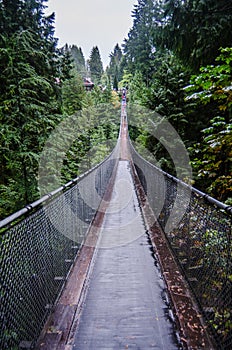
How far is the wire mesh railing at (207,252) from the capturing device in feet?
5.16

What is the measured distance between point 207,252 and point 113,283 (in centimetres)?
107

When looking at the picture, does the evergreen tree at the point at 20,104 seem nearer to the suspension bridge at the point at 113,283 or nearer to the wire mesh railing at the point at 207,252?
the suspension bridge at the point at 113,283

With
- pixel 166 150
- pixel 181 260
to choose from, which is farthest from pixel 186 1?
pixel 181 260

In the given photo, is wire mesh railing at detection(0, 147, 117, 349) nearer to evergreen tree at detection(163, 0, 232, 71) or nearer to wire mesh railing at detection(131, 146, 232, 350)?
wire mesh railing at detection(131, 146, 232, 350)

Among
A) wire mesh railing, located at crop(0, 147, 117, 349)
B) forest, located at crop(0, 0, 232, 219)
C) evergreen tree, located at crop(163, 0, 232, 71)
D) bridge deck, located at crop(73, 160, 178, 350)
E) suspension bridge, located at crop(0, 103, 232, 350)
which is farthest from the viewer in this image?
evergreen tree, located at crop(163, 0, 232, 71)

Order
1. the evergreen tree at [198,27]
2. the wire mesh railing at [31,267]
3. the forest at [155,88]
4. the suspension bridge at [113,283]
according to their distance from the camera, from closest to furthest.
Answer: the wire mesh railing at [31,267] < the suspension bridge at [113,283] < the forest at [155,88] < the evergreen tree at [198,27]

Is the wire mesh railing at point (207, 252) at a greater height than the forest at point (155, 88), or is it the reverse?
the forest at point (155, 88)

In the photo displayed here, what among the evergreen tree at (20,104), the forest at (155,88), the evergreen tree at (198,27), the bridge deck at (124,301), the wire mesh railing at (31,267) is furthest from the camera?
the evergreen tree at (20,104)

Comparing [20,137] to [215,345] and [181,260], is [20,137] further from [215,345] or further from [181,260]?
[215,345]

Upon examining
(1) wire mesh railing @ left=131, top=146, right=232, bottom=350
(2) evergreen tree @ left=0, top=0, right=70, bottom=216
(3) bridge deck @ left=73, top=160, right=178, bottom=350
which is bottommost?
(3) bridge deck @ left=73, top=160, right=178, bottom=350

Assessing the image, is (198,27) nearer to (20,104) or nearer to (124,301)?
(20,104)

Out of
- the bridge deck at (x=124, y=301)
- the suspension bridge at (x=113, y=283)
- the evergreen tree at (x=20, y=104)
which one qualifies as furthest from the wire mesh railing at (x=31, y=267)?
the evergreen tree at (x=20, y=104)

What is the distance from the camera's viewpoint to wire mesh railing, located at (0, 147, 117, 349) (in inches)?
50.2

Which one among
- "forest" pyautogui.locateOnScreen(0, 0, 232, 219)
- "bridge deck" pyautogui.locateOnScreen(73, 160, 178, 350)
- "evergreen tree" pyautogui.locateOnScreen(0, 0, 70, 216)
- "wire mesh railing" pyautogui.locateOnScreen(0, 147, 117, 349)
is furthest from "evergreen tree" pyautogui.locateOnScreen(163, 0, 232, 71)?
"wire mesh railing" pyautogui.locateOnScreen(0, 147, 117, 349)
